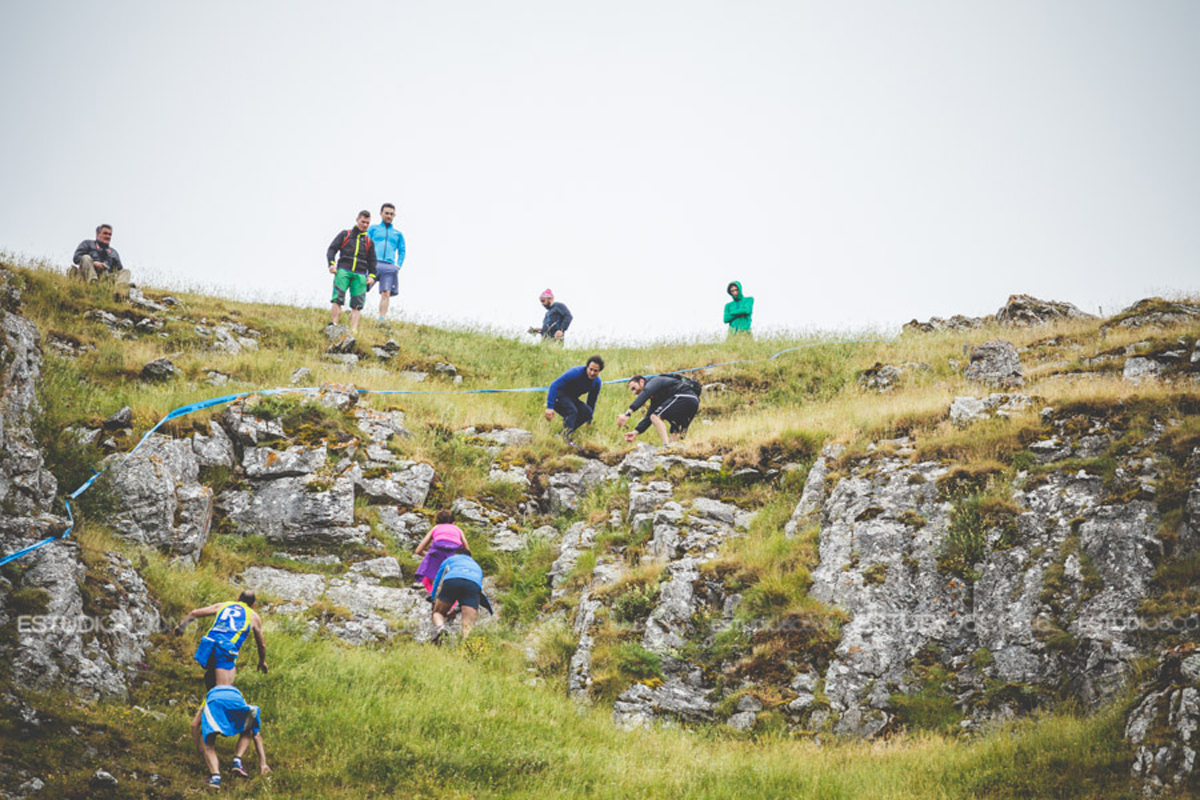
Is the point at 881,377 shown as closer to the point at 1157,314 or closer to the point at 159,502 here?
the point at 1157,314

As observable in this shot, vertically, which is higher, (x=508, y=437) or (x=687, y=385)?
(x=687, y=385)

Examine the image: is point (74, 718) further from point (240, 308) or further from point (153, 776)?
point (240, 308)

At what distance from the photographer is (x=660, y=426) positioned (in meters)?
15.4

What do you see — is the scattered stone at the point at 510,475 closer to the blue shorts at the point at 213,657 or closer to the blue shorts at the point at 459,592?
the blue shorts at the point at 459,592

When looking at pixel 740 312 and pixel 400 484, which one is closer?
pixel 400 484

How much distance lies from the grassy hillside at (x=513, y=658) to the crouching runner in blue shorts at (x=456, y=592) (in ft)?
1.39

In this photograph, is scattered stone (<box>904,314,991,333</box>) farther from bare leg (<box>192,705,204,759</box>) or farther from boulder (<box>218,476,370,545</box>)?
bare leg (<box>192,705,204,759</box>)

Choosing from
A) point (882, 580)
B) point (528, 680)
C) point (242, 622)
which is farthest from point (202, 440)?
point (882, 580)

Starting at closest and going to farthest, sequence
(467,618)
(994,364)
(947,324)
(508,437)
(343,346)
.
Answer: (467,618), (994,364), (508,437), (343,346), (947,324)

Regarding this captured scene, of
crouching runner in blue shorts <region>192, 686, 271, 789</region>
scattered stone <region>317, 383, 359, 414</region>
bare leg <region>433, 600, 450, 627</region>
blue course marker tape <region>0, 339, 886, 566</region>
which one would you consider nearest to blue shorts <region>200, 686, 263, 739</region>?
crouching runner in blue shorts <region>192, 686, 271, 789</region>

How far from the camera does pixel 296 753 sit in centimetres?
754

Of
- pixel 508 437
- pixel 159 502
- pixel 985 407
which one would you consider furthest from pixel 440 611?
pixel 985 407

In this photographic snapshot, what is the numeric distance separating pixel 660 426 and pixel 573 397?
2.08m

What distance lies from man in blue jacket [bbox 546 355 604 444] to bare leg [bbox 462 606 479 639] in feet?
18.6
